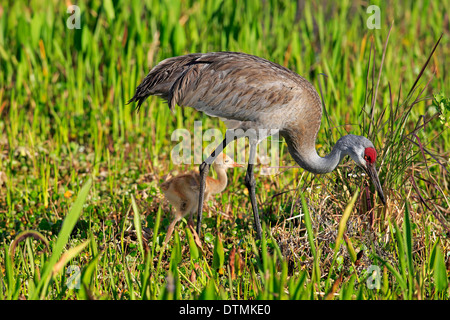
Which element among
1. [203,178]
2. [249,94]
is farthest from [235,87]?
[203,178]

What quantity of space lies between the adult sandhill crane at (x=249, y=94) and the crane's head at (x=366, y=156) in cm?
31

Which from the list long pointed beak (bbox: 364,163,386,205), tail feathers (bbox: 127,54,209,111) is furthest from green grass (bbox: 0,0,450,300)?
tail feathers (bbox: 127,54,209,111)

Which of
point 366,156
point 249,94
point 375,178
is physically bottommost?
point 375,178

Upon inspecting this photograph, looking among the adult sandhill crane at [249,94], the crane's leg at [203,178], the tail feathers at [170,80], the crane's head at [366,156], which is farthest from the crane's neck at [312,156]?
the tail feathers at [170,80]

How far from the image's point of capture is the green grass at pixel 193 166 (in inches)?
120

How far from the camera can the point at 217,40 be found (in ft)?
21.6

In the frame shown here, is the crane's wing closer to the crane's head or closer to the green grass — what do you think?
the green grass

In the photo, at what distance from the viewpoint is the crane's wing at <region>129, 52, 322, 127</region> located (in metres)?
4.03

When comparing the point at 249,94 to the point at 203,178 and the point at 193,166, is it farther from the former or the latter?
the point at 193,166

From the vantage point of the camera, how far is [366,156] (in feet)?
12.0

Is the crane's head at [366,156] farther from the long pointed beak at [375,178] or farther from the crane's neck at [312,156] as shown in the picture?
the crane's neck at [312,156]

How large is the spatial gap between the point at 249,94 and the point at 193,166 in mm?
1333

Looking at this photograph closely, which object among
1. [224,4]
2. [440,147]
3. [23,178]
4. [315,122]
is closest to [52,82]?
[23,178]

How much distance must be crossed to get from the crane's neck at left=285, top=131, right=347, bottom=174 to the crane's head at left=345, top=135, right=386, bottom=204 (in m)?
0.10
